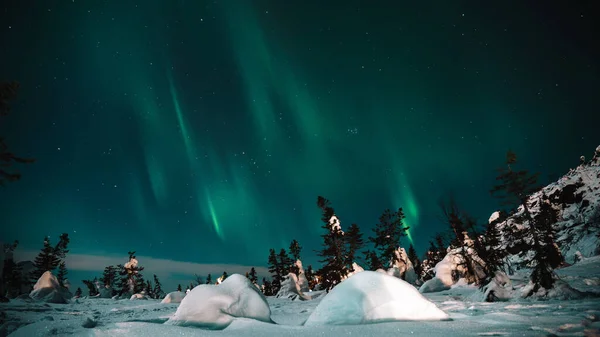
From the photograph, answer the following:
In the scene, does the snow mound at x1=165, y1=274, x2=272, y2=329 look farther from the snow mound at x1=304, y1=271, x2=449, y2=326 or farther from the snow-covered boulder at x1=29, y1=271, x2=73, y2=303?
the snow-covered boulder at x1=29, y1=271, x2=73, y2=303

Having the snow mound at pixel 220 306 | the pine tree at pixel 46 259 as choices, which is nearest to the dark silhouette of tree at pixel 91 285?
the pine tree at pixel 46 259

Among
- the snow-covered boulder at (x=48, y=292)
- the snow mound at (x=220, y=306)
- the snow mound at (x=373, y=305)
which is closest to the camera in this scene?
the snow mound at (x=373, y=305)

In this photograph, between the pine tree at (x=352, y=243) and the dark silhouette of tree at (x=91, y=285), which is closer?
the pine tree at (x=352, y=243)

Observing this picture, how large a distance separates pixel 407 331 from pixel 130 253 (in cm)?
5534

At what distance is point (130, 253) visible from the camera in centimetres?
4806

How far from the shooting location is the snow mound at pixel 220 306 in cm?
575

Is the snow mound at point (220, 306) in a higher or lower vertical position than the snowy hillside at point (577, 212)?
lower

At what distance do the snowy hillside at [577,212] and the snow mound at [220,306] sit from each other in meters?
26.0

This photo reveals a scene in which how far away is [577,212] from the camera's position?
39.5 meters

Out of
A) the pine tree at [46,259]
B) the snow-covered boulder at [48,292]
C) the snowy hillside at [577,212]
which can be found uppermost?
the snowy hillside at [577,212]

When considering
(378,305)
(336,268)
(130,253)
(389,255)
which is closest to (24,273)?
(130,253)

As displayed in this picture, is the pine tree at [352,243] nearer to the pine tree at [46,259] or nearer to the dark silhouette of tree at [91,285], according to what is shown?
the pine tree at [46,259]

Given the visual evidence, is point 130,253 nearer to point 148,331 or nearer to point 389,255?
point 389,255

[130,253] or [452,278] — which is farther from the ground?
[130,253]
